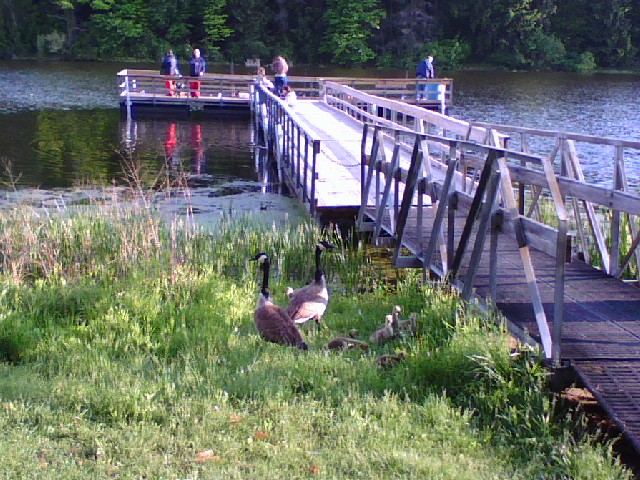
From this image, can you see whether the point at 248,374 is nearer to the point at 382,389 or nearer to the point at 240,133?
the point at 382,389

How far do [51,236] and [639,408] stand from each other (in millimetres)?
7677

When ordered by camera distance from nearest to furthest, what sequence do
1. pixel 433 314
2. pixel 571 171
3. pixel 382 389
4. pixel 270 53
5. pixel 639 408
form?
1. pixel 639 408
2. pixel 382 389
3. pixel 433 314
4. pixel 571 171
5. pixel 270 53

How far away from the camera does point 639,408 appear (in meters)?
5.32

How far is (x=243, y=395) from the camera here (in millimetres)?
5984

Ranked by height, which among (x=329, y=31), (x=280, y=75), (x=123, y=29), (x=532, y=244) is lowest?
(x=532, y=244)

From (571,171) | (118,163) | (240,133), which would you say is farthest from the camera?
(240,133)

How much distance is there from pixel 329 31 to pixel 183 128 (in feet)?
130

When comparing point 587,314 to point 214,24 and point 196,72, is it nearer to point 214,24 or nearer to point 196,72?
point 196,72

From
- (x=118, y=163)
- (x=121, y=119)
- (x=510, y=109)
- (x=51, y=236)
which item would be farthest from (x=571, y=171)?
(x=510, y=109)

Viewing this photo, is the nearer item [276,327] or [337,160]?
[276,327]

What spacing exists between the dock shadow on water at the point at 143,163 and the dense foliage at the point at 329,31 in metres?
33.0

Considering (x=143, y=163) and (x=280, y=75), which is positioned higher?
(x=280, y=75)

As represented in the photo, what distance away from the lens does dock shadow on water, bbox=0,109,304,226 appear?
16.8 m

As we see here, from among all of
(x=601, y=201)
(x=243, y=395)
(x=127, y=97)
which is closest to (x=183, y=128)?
(x=127, y=97)
